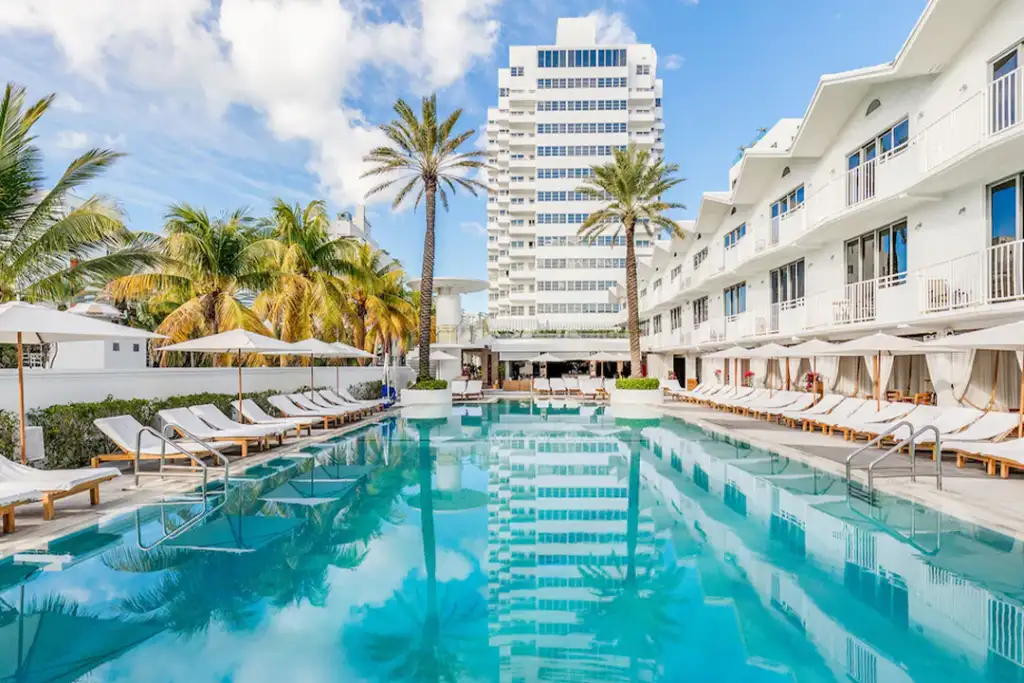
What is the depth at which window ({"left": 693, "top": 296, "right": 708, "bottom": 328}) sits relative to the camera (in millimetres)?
32656

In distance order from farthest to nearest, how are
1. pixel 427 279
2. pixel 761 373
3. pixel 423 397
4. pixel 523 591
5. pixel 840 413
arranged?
pixel 761 373
pixel 427 279
pixel 423 397
pixel 840 413
pixel 523 591

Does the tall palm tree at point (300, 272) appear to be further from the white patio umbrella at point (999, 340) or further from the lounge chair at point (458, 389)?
the white patio umbrella at point (999, 340)

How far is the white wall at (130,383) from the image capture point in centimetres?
1053

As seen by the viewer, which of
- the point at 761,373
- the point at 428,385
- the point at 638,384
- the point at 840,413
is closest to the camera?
the point at 840,413

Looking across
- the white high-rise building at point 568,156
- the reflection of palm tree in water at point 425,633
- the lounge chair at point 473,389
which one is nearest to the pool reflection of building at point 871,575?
the reflection of palm tree in water at point 425,633

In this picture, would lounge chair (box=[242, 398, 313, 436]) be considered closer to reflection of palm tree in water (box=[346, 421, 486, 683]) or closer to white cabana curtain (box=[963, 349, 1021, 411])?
reflection of palm tree in water (box=[346, 421, 486, 683])

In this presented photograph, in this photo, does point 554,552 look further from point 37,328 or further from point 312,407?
point 312,407

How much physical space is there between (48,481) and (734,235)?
2719 cm

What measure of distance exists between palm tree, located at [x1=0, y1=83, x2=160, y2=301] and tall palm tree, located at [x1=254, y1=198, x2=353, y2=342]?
28.0 feet

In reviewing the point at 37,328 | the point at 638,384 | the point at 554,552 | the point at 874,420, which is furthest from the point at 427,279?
the point at 554,552

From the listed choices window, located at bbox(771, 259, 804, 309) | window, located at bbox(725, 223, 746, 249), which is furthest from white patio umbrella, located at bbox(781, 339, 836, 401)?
window, located at bbox(725, 223, 746, 249)

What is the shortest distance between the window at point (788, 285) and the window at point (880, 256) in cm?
248

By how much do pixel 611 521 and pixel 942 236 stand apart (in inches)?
466

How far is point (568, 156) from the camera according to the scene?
6272 cm
